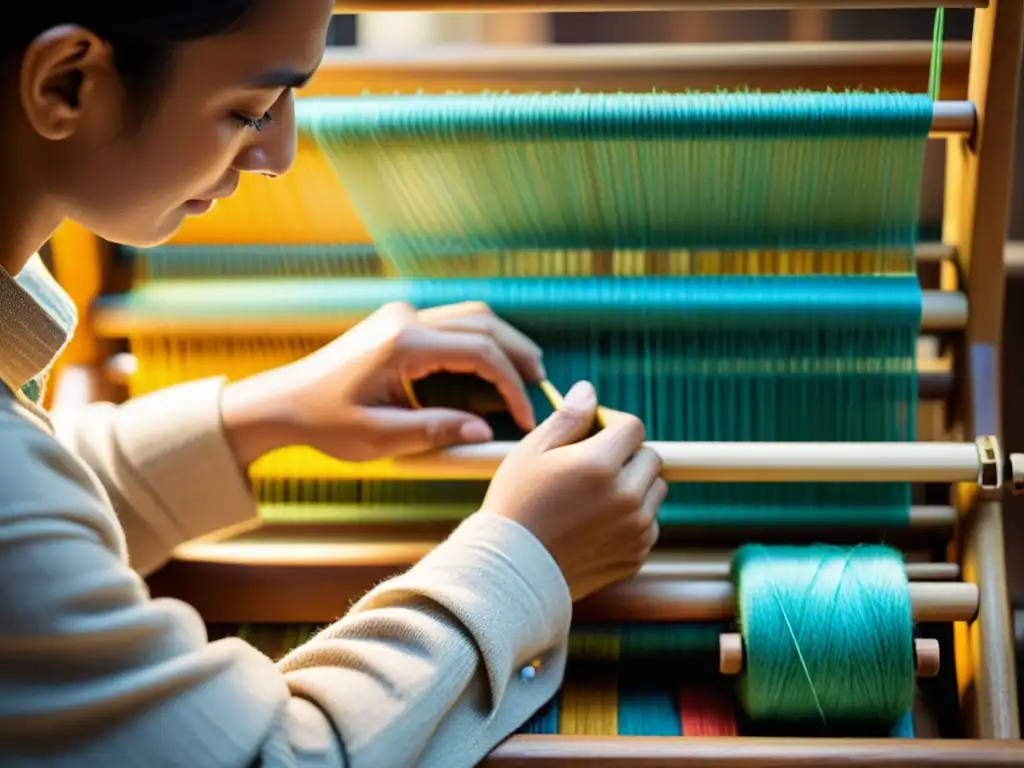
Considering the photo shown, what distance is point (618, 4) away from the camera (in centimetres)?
78

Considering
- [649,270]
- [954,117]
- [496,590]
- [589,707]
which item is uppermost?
[954,117]

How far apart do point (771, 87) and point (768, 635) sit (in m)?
0.44

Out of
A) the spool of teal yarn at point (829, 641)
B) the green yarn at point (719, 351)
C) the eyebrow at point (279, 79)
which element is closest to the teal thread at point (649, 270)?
the green yarn at point (719, 351)

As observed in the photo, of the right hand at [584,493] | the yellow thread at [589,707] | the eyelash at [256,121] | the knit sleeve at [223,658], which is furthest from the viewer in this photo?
the yellow thread at [589,707]

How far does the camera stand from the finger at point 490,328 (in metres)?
0.83

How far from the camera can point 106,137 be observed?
560 mm

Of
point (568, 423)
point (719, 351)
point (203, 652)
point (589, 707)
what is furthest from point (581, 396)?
point (203, 652)

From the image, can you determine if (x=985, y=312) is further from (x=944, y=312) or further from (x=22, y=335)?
(x=22, y=335)

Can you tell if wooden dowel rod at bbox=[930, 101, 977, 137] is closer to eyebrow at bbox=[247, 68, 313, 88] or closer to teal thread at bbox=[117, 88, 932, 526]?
teal thread at bbox=[117, 88, 932, 526]

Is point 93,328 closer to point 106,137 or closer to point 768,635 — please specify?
point 106,137

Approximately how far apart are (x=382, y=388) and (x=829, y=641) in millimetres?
376

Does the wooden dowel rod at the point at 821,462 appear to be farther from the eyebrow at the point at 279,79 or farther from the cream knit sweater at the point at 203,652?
the eyebrow at the point at 279,79

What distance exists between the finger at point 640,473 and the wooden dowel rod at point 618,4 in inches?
12.6

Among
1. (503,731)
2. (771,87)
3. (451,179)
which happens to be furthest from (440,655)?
(771,87)
